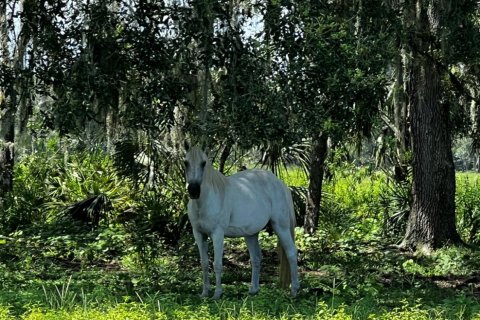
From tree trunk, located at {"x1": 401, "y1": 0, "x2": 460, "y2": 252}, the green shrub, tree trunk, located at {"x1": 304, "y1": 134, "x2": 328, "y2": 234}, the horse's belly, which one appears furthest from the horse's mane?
the green shrub

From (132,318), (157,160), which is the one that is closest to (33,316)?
(132,318)

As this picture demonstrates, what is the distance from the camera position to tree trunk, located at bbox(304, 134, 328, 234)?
40.7ft

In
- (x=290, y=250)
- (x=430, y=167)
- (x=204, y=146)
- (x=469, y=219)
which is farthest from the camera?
(x=469, y=219)

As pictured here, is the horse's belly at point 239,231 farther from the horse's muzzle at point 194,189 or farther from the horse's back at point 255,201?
the horse's muzzle at point 194,189

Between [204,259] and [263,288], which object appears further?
[263,288]

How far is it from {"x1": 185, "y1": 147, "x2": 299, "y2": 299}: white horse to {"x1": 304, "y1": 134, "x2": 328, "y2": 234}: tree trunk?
404 centimetres

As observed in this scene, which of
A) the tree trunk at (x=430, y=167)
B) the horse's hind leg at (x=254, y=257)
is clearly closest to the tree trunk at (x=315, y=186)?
the tree trunk at (x=430, y=167)

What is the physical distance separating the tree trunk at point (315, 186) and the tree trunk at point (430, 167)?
1614 millimetres

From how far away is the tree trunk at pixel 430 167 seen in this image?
1106 centimetres

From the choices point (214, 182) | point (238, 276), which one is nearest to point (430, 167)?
point (238, 276)

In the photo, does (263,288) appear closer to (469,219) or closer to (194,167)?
(194,167)

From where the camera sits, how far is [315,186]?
489 inches

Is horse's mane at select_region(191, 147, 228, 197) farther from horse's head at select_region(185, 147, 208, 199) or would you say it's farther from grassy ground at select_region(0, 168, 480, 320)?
grassy ground at select_region(0, 168, 480, 320)

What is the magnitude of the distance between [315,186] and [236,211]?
4665mm
